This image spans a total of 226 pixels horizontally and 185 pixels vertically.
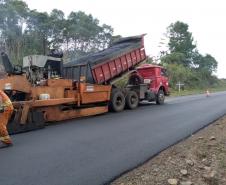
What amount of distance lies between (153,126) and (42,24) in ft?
85.1

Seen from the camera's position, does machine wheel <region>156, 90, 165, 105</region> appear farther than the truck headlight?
Yes

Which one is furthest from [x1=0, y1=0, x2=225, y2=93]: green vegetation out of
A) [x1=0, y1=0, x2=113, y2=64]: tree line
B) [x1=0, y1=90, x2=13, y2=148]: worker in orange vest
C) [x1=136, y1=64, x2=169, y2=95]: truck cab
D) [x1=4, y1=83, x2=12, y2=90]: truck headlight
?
[x1=0, y1=90, x2=13, y2=148]: worker in orange vest

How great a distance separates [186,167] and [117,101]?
8500mm

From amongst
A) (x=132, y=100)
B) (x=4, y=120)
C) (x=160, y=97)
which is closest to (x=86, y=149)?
(x=4, y=120)

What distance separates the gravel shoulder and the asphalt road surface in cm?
23

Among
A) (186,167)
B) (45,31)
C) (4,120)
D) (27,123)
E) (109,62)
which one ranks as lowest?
(186,167)

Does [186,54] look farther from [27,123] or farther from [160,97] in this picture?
[27,123]

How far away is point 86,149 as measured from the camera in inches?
267

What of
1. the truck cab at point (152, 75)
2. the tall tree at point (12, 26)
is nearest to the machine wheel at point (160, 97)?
the truck cab at point (152, 75)

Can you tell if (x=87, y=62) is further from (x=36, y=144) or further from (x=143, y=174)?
(x=143, y=174)

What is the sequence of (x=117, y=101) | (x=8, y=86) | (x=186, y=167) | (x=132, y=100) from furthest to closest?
(x=132, y=100)
(x=117, y=101)
(x=8, y=86)
(x=186, y=167)

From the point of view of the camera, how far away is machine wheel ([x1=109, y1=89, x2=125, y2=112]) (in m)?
13.7

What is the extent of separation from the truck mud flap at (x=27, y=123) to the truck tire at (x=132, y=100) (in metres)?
5.54

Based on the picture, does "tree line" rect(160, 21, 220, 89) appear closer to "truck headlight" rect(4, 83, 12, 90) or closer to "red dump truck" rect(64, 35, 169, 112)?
"red dump truck" rect(64, 35, 169, 112)
